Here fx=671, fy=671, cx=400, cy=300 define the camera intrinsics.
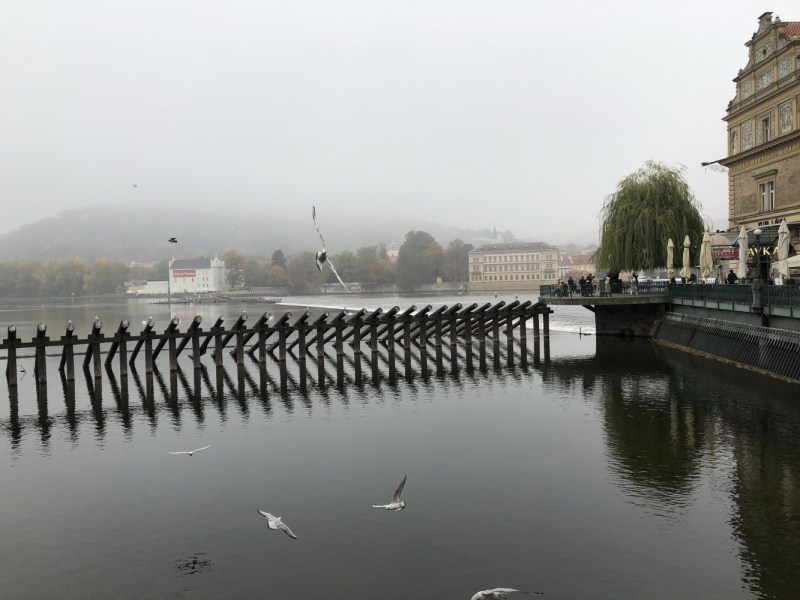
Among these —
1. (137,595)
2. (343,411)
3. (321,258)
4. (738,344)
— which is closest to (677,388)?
(738,344)

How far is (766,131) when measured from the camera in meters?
39.5

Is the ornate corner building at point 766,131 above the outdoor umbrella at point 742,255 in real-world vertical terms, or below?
above

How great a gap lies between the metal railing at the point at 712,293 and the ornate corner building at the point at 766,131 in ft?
23.8

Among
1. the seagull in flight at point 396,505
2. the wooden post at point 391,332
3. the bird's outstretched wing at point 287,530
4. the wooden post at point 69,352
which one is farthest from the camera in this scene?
the wooden post at point 391,332

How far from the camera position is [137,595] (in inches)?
376

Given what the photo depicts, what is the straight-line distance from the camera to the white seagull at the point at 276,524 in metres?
11.3

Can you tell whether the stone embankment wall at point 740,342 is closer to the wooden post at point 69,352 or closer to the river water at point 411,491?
the river water at point 411,491

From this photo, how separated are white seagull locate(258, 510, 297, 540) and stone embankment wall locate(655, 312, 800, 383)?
1864cm

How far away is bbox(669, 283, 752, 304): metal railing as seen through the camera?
87.5 ft

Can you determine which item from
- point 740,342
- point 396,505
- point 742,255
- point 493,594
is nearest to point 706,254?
point 742,255

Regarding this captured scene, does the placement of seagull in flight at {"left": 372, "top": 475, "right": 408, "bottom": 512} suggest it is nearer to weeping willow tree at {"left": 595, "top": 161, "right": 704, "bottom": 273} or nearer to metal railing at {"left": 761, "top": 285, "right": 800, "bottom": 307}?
metal railing at {"left": 761, "top": 285, "right": 800, "bottom": 307}

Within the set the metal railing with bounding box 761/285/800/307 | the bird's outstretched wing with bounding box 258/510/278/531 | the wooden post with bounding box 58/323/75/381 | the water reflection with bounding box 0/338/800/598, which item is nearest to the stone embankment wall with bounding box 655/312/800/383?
the water reflection with bounding box 0/338/800/598

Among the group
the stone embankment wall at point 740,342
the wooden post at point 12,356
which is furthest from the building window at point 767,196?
the wooden post at point 12,356

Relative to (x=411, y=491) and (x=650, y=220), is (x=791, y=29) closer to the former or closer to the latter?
(x=650, y=220)
